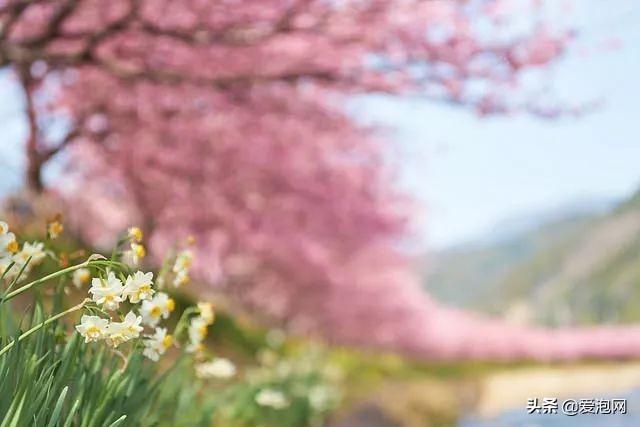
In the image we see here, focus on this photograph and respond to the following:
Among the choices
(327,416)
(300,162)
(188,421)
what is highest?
(188,421)

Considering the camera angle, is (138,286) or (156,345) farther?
(156,345)

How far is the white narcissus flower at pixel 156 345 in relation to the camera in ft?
10.1

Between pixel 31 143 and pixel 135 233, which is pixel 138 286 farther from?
pixel 31 143

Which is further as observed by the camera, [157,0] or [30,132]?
[30,132]

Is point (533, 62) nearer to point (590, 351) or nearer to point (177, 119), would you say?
point (177, 119)

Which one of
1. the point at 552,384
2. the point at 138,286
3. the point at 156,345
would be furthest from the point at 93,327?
the point at 552,384

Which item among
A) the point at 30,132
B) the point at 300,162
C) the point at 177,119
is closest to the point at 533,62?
the point at 177,119

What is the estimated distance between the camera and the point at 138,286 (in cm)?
261

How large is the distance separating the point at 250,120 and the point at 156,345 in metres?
8.83

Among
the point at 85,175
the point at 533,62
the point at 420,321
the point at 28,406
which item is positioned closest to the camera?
the point at 28,406

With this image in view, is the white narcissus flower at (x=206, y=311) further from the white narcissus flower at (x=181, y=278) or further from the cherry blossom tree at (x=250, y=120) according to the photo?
the cherry blossom tree at (x=250, y=120)

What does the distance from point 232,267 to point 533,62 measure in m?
11.6

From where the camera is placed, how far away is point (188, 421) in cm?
421

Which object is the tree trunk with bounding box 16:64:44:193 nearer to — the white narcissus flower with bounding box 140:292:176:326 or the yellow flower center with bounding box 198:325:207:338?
the yellow flower center with bounding box 198:325:207:338
